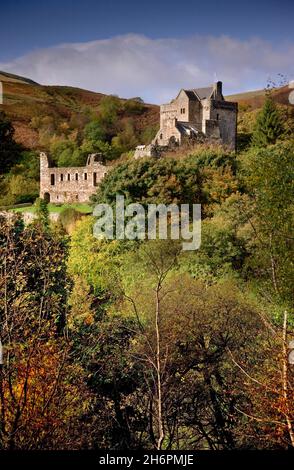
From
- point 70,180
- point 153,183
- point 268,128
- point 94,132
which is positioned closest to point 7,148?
point 94,132

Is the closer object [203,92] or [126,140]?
[203,92]

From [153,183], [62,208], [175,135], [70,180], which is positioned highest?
[175,135]

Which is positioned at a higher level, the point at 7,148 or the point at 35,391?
the point at 7,148

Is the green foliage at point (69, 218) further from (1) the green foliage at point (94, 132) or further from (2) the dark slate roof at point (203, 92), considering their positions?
(1) the green foliage at point (94, 132)

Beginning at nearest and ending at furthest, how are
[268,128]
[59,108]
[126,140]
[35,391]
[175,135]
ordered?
[35,391]
[175,135]
[268,128]
[126,140]
[59,108]

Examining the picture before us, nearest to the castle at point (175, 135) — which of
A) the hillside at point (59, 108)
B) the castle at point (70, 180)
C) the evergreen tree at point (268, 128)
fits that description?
the castle at point (70, 180)

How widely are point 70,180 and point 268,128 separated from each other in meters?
12.7

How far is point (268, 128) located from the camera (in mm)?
34781

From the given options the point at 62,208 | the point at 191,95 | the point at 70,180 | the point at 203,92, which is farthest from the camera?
the point at 203,92

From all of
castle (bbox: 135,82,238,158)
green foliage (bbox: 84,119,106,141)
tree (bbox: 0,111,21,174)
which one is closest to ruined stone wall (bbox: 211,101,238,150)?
castle (bbox: 135,82,238,158)

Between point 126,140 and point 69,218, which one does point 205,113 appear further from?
point 69,218
